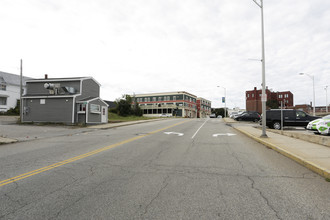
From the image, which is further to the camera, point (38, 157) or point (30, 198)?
point (38, 157)

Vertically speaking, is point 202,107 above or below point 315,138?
above

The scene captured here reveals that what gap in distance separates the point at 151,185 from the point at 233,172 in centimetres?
231

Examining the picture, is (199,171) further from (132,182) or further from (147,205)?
(147,205)

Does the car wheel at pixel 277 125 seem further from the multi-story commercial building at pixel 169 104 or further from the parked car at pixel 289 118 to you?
the multi-story commercial building at pixel 169 104

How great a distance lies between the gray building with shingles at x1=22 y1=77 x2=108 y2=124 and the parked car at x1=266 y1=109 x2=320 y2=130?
20.4 metres

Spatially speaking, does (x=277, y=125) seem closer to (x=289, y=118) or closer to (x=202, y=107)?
(x=289, y=118)

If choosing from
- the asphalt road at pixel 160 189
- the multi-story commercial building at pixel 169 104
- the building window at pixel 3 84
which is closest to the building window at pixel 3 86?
the building window at pixel 3 84

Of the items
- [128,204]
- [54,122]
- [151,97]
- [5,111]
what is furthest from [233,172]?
[151,97]

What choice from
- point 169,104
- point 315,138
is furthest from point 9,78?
point 169,104

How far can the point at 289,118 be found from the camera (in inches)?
729

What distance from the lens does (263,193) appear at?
388 cm

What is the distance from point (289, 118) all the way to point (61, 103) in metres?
25.3

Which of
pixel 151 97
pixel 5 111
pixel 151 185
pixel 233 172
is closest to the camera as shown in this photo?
pixel 151 185

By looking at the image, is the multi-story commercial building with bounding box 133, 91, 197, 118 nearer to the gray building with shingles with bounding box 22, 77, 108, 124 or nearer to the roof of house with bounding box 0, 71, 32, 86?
the roof of house with bounding box 0, 71, 32, 86
